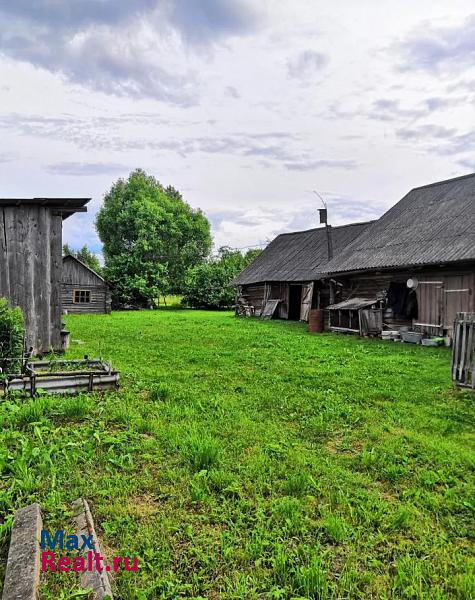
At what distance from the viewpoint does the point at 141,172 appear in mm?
51750

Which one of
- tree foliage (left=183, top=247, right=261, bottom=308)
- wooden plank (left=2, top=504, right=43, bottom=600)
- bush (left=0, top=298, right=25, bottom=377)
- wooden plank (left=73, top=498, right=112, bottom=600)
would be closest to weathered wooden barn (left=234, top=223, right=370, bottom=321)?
tree foliage (left=183, top=247, right=261, bottom=308)

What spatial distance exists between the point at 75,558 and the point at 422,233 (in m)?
16.4

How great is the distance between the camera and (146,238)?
42438mm

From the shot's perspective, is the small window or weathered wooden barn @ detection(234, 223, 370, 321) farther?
the small window

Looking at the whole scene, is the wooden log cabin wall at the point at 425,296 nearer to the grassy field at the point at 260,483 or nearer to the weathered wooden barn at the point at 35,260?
the grassy field at the point at 260,483

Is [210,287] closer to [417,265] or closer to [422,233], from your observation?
[422,233]

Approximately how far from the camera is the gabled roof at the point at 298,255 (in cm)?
2294

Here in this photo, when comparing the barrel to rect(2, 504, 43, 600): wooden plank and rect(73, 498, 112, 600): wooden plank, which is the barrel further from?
rect(2, 504, 43, 600): wooden plank

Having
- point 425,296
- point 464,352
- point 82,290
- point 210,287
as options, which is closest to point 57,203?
point 464,352

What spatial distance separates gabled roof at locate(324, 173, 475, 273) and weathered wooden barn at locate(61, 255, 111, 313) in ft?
59.8

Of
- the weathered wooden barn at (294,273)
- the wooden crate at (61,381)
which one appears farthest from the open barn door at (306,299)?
the wooden crate at (61,381)

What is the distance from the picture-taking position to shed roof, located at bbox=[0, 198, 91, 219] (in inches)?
350

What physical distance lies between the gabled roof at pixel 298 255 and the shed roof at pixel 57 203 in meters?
13.9

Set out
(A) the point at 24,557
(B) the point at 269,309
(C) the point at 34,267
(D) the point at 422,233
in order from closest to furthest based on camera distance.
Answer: (A) the point at 24,557 < (C) the point at 34,267 < (D) the point at 422,233 < (B) the point at 269,309
